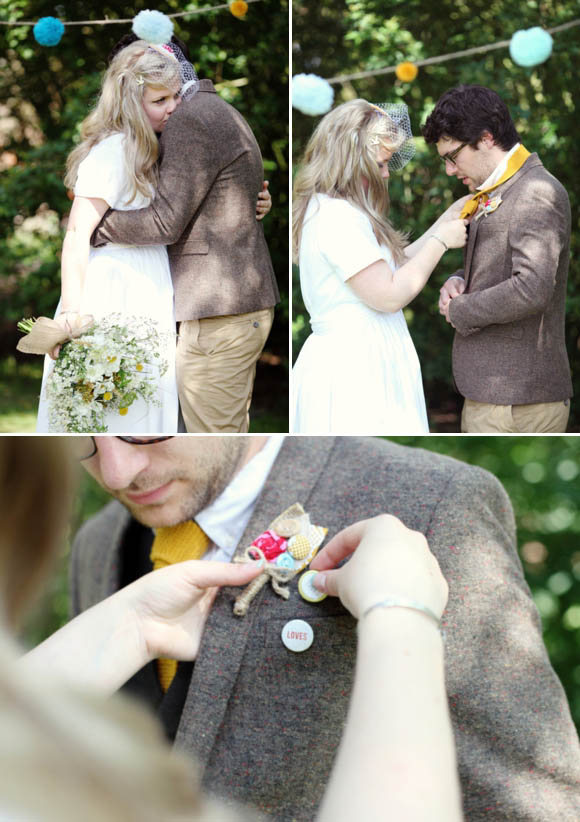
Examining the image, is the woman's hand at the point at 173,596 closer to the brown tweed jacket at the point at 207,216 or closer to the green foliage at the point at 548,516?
the brown tweed jacket at the point at 207,216

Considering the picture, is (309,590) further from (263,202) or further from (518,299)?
(263,202)

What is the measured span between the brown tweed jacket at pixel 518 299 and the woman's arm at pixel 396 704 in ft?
4.10

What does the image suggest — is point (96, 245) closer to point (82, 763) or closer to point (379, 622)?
point (379, 622)

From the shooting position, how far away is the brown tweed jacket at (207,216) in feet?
7.82

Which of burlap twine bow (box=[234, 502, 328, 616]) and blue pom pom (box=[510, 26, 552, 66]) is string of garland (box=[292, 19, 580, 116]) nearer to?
blue pom pom (box=[510, 26, 552, 66])

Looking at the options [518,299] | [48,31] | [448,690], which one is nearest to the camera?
[448,690]

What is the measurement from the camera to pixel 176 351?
2500mm

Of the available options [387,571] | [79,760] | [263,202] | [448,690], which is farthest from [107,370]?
[79,760]

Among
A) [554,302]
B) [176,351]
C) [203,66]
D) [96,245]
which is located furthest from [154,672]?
[203,66]

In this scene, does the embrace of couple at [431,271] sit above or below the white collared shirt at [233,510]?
above

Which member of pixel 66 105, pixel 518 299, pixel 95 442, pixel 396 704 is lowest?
pixel 396 704

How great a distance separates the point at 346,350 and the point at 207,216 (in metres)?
0.53

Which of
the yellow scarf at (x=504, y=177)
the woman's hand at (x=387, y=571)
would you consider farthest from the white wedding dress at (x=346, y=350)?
the woman's hand at (x=387, y=571)

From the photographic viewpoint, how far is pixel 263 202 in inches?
97.9
